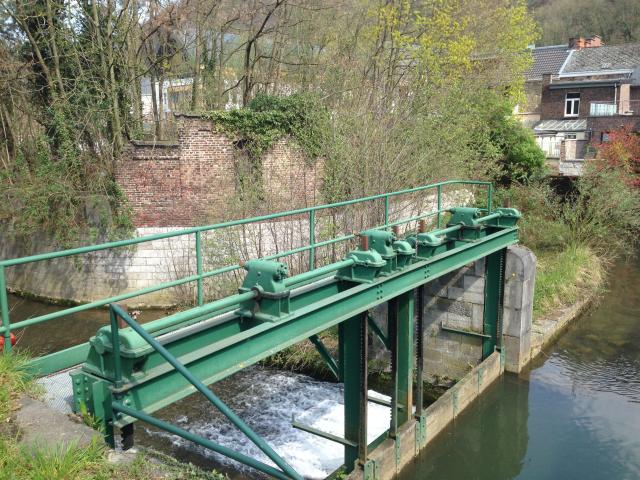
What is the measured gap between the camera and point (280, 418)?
9.72 meters

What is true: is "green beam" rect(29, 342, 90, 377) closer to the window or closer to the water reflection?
the water reflection

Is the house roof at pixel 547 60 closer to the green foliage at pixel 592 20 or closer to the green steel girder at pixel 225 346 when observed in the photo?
the green foliage at pixel 592 20

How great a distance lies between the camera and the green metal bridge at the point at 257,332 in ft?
13.5

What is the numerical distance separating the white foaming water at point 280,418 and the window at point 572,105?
110 feet

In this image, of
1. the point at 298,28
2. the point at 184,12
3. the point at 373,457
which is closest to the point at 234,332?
the point at 373,457

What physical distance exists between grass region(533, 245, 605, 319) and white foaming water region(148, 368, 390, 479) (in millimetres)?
5380

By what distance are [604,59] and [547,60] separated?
14.0 ft

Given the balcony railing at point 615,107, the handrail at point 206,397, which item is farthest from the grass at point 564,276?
the balcony railing at point 615,107

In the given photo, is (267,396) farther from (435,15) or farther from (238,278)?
(435,15)

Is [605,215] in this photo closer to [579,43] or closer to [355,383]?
[355,383]

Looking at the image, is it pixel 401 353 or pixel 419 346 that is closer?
pixel 401 353

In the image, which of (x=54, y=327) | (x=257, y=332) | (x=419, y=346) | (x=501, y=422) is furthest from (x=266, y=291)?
(x=54, y=327)

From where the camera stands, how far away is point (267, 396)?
10461 millimetres

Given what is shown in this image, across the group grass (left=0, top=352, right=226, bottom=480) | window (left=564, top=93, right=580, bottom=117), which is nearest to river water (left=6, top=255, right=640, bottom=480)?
grass (left=0, top=352, right=226, bottom=480)
